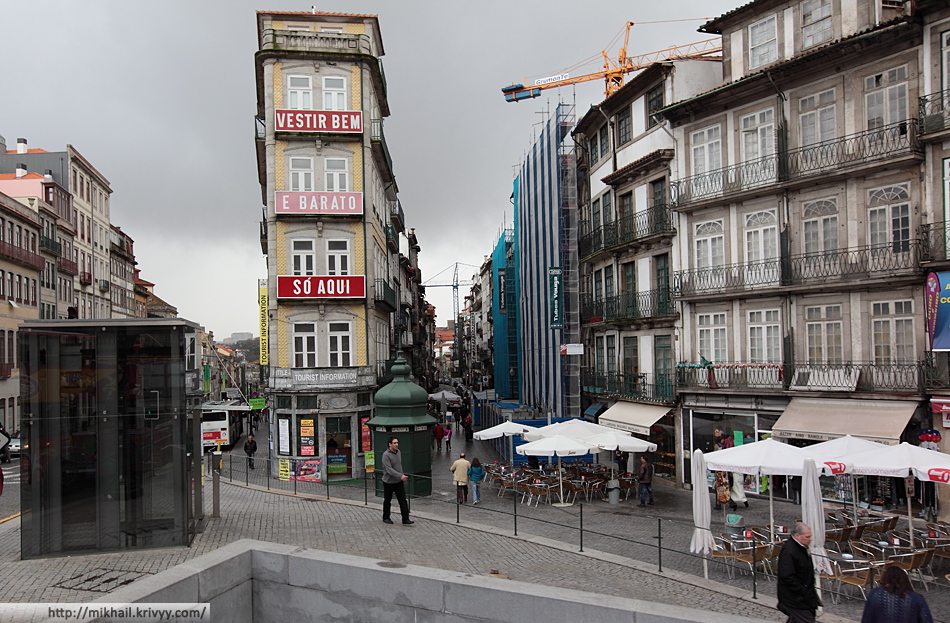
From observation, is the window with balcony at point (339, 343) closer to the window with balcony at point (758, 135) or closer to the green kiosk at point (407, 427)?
the green kiosk at point (407, 427)

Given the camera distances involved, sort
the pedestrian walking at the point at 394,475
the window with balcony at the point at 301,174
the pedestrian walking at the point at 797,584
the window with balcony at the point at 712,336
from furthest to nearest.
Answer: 1. the window with balcony at the point at 301,174
2. the window with balcony at the point at 712,336
3. the pedestrian walking at the point at 394,475
4. the pedestrian walking at the point at 797,584

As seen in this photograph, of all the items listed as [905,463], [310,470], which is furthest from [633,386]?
[905,463]

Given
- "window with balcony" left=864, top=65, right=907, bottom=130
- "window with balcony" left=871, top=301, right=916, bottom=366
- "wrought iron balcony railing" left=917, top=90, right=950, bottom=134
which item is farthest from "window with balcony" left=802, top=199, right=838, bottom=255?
"wrought iron balcony railing" left=917, top=90, right=950, bottom=134

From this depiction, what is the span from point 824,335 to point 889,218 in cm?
378

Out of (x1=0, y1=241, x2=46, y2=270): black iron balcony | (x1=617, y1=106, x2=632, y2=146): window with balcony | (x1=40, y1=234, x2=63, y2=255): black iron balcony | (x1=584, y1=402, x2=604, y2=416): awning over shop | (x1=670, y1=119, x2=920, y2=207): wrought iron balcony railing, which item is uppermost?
(x1=617, y1=106, x2=632, y2=146): window with balcony

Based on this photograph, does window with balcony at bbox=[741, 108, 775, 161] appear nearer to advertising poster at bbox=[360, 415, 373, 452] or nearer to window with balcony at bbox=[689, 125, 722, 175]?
window with balcony at bbox=[689, 125, 722, 175]

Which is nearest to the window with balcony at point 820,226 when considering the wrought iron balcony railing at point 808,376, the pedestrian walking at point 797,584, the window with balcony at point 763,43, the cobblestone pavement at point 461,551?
the wrought iron balcony railing at point 808,376

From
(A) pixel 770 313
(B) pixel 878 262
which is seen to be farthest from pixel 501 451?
(B) pixel 878 262

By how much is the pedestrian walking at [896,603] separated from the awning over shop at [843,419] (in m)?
12.8

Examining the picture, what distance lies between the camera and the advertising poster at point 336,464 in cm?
2913

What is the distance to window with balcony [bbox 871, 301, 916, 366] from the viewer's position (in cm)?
2008

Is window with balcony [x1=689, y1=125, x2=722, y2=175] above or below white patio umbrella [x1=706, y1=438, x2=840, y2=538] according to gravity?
above

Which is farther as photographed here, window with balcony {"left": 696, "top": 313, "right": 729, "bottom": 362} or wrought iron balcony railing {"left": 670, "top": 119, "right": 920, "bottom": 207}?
window with balcony {"left": 696, "top": 313, "right": 729, "bottom": 362}

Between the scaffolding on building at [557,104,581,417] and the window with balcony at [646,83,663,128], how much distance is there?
6058mm
